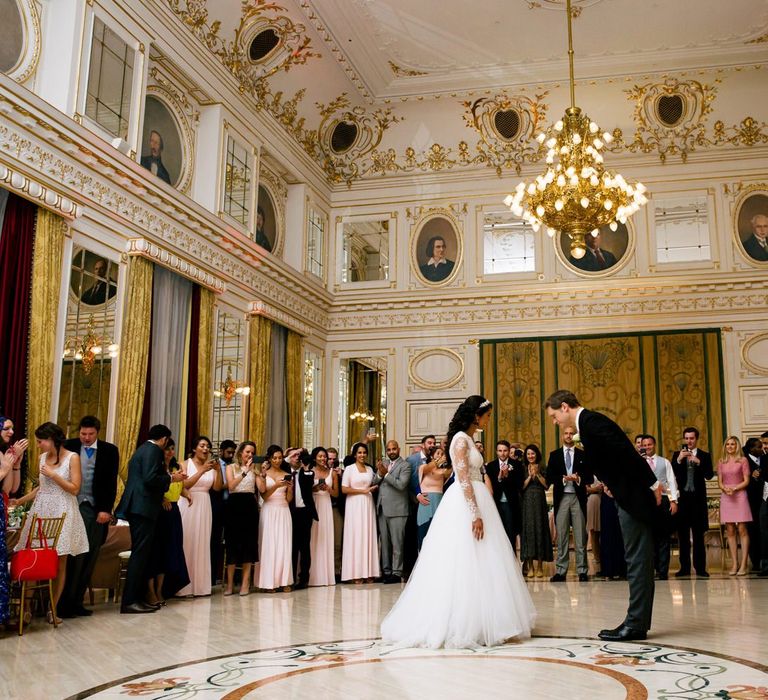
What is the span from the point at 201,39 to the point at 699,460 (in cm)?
899

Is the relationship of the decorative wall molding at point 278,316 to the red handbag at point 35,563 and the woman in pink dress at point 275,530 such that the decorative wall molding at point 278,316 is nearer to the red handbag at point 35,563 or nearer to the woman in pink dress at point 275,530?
the woman in pink dress at point 275,530

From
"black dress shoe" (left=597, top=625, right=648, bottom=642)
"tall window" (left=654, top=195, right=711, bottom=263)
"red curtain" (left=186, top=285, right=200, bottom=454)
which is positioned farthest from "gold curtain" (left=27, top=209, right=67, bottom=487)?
"tall window" (left=654, top=195, right=711, bottom=263)

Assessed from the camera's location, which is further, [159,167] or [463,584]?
[159,167]

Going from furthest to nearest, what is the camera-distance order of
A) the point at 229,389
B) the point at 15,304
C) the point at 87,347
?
the point at 229,389 < the point at 87,347 < the point at 15,304

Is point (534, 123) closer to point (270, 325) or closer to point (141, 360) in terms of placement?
point (270, 325)

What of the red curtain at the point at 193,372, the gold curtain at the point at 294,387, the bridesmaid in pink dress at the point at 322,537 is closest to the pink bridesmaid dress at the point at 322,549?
the bridesmaid in pink dress at the point at 322,537

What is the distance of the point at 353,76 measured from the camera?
15133 mm

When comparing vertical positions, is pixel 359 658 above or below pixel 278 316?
below

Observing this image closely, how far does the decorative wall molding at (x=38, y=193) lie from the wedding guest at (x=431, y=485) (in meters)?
4.81

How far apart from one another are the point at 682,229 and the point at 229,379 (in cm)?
912

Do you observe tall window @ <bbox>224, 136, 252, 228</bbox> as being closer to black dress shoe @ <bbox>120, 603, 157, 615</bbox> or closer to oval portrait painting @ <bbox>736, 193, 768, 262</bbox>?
black dress shoe @ <bbox>120, 603, 157, 615</bbox>

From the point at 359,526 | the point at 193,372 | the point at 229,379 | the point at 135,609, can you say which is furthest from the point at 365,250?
the point at 135,609

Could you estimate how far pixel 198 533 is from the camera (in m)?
8.62

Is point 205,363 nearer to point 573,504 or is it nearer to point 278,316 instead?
point 278,316
